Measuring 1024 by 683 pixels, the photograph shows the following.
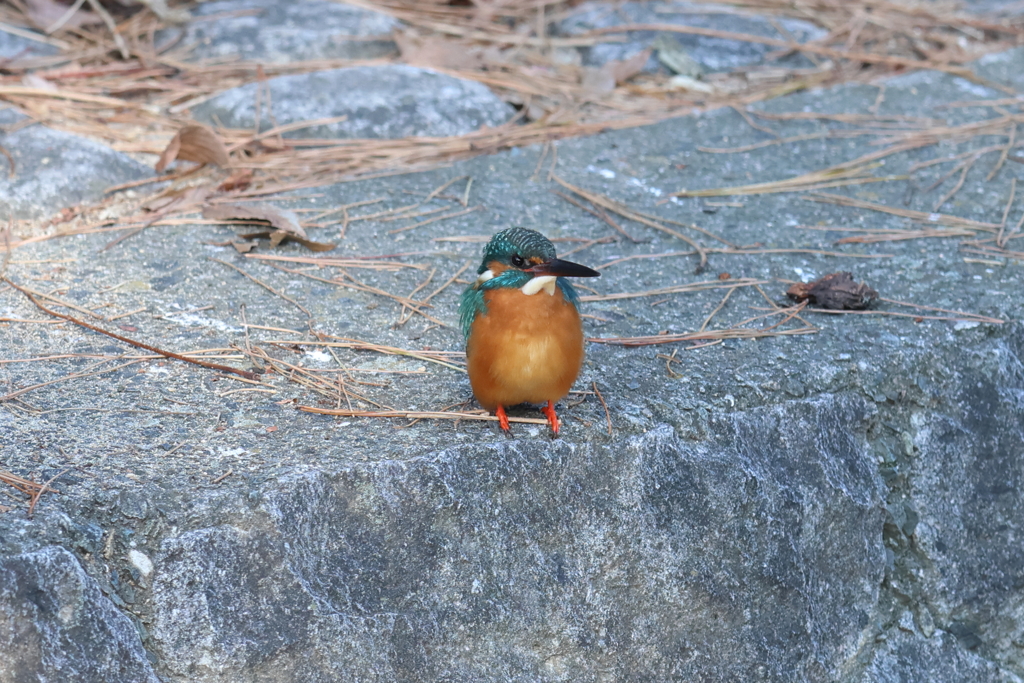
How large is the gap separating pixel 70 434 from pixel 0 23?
3688 mm

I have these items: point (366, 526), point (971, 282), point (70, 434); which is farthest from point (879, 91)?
point (70, 434)

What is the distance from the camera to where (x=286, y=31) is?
522 cm

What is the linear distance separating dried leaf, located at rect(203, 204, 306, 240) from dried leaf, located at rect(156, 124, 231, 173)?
1.38ft

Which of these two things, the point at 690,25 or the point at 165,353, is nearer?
the point at 165,353

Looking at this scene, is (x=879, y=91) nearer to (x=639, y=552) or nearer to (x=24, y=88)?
(x=639, y=552)

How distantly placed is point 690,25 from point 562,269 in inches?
149

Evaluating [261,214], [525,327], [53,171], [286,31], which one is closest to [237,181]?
[261,214]

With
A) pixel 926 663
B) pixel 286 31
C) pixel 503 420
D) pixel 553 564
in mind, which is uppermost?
pixel 286 31

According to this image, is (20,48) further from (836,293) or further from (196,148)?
(836,293)

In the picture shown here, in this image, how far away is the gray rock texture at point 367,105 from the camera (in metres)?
4.44

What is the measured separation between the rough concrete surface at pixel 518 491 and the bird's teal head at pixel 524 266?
0.38 m

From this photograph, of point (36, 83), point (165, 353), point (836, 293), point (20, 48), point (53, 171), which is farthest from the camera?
point (20, 48)

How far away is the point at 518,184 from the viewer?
407 centimetres

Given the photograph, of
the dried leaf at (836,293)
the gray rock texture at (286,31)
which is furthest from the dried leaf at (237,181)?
the dried leaf at (836,293)
